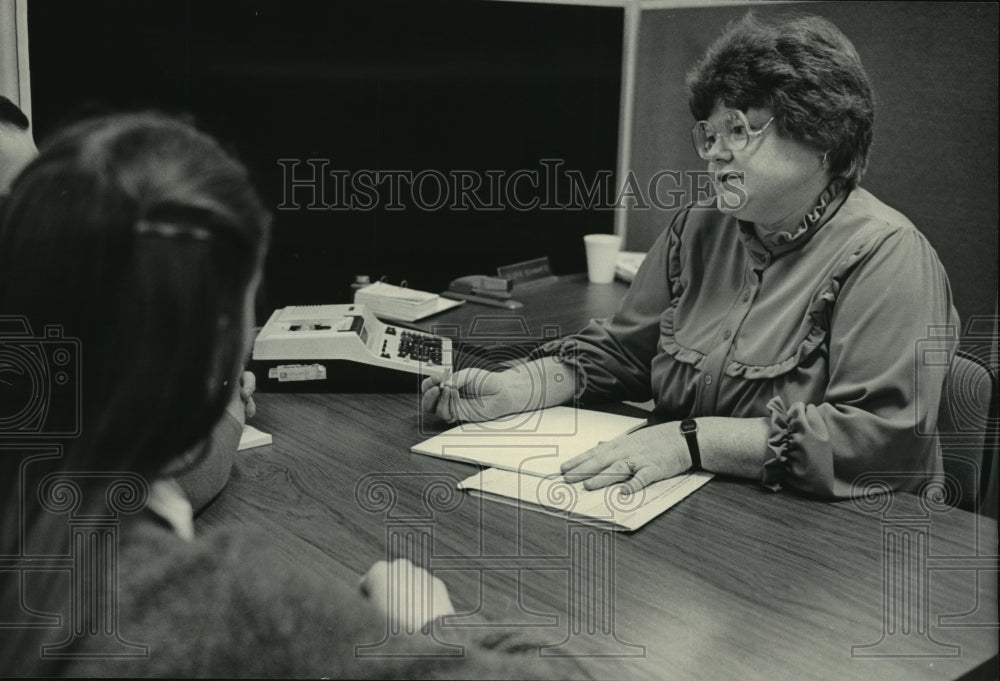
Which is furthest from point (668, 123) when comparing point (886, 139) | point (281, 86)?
point (281, 86)

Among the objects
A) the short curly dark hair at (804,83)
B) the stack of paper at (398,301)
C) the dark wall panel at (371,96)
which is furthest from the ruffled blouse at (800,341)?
the dark wall panel at (371,96)

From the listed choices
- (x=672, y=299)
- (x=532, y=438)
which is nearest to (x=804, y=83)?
(x=672, y=299)

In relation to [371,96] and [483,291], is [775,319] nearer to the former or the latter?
[483,291]

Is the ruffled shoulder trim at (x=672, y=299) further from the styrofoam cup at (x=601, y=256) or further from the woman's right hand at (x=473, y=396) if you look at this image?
the styrofoam cup at (x=601, y=256)

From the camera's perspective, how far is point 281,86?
224 cm

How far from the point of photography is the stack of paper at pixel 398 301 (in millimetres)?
2361

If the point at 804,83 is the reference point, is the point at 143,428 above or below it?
below

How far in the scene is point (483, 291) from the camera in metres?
2.57

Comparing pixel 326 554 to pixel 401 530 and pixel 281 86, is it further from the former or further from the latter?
pixel 281 86

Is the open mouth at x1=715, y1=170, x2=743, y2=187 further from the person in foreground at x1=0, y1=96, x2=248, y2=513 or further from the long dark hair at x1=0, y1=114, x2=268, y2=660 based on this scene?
the long dark hair at x1=0, y1=114, x2=268, y2=660

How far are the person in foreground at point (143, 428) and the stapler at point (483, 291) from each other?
1.73 meters

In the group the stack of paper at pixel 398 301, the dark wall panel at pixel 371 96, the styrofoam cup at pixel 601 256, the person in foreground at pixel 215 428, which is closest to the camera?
the person in foreground at pixel 215 428

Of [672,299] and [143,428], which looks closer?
[143,428]

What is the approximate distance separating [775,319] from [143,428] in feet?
3.92
